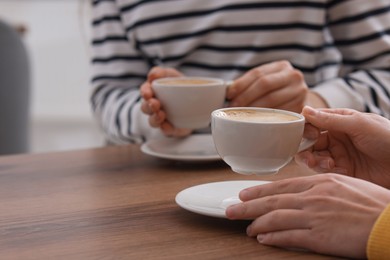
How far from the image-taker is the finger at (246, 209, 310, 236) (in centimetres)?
64

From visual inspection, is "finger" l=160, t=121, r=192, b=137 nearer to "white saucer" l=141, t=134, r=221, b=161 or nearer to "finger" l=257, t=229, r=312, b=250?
"white saucer" l=141, t=134, r=221, b=161

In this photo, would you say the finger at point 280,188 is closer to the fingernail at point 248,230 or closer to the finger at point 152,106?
the fingernail at point 248,230

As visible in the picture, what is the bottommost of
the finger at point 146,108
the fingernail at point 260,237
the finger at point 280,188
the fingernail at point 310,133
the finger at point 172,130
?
the fingernail at point 260,237

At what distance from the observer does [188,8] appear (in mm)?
1414

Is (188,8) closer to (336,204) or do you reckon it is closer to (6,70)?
(6,70)

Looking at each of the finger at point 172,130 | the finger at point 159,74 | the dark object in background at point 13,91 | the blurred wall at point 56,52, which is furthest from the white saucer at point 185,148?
the blurred wall at point 56,52

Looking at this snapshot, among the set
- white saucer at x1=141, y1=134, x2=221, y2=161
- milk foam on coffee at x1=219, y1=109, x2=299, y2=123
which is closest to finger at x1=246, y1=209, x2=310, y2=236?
milk foam on coffee at x1=219, y1=109, x2=299, y2=123

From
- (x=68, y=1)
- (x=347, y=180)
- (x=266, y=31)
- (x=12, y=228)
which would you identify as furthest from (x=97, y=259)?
(x=68, y=1)

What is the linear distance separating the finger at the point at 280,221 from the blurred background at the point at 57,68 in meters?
2.61

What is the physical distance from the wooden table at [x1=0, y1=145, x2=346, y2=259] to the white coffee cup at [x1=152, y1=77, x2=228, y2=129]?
7cm

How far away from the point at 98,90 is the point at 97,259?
0.90 metres

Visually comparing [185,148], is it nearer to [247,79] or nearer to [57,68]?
[247,79]

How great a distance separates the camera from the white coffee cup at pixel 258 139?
2.28ft

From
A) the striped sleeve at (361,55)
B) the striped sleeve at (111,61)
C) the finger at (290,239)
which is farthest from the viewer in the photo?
→ the striped sleeve at (111,61)
